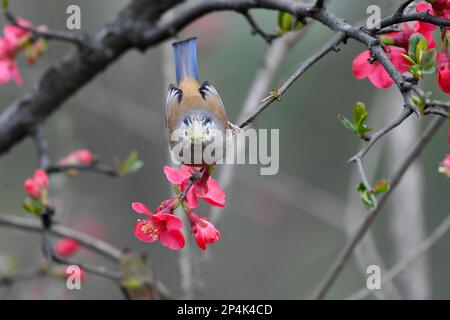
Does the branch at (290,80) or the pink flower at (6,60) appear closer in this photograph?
the branch at (290,80)

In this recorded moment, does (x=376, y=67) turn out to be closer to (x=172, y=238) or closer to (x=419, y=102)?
(x=419, y=102)

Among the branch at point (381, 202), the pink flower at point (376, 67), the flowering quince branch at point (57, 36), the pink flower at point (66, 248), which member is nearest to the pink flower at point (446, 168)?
the pink flower at point (376, 67)

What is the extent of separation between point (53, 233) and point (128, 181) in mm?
2225

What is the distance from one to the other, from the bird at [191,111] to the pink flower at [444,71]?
42cm

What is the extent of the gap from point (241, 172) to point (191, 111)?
2.00 m

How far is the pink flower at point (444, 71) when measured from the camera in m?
1.13

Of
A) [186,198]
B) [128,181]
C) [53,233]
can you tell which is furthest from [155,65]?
[186,198]

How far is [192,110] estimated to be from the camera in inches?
55.2

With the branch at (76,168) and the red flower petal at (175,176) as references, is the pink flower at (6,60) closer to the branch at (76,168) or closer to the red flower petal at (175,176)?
the branch at (76,168)

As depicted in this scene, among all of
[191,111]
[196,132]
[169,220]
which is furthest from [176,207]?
[191,111]

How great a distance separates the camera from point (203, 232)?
118cm

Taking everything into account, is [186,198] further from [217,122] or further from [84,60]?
[84,60]

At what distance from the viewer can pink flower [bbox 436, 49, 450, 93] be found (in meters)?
1.13
